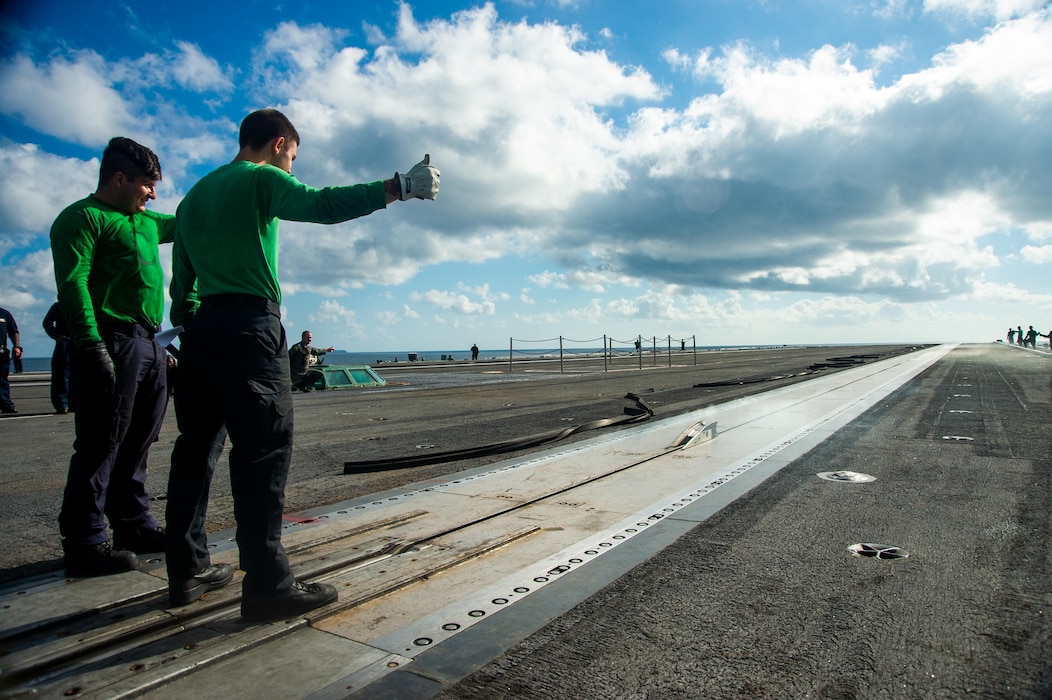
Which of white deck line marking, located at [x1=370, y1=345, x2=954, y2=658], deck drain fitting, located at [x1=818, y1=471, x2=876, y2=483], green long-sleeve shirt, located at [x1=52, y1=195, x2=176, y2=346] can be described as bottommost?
deck drain fitting, located at [x1=818, y1=471, x2=876, y2=483]

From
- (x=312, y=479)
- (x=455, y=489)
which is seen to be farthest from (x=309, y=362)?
(x=455, y=489)

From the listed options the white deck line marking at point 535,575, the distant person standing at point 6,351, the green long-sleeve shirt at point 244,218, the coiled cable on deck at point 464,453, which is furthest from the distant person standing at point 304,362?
the green long-sleeve shirt at point 244,218

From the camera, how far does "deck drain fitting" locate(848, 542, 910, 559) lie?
286cm

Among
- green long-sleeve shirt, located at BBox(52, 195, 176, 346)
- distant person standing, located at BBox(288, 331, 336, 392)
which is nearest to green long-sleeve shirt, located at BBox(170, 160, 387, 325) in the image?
green long-sleeve shirt, located at BBox(52, 195, 176, 346)

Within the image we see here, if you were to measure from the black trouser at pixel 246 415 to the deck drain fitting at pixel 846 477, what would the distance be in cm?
381

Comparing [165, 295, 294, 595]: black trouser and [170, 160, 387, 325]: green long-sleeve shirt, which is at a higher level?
[170, 160, 387, 325]: green long-sleeve shirt

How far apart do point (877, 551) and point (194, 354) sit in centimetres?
302

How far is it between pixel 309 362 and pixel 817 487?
540 inches

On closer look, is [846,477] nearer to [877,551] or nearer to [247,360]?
[877,551]

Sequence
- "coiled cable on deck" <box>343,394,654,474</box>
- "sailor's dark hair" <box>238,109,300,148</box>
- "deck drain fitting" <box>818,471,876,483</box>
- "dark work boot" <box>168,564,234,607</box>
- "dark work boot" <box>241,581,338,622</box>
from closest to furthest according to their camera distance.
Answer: "dark work boot" <box>241,581,338,622</box> < "dark work boot" <box>168,564,234,607</box> < "sailor's dark hair" <box>238,109,300,148</box> < "deck drain fitting" <box>818,471,876,483</box> < "coiled cable on deck" <box>343,394,654,474</box>

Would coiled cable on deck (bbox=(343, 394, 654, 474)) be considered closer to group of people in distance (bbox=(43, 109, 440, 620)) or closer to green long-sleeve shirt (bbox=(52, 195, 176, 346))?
group of people in distance (bbox=(43, 109, 440, 620))

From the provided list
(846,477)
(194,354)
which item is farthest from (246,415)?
(846,477)

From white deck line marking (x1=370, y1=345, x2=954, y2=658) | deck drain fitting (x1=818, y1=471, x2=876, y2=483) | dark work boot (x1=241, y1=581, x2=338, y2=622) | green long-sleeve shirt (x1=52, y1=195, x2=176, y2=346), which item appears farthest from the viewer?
deck drain fitting (x1=818, y1=471, x2=876, y2=483)

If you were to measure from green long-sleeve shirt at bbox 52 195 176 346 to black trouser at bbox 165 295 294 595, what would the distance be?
2.37ft
